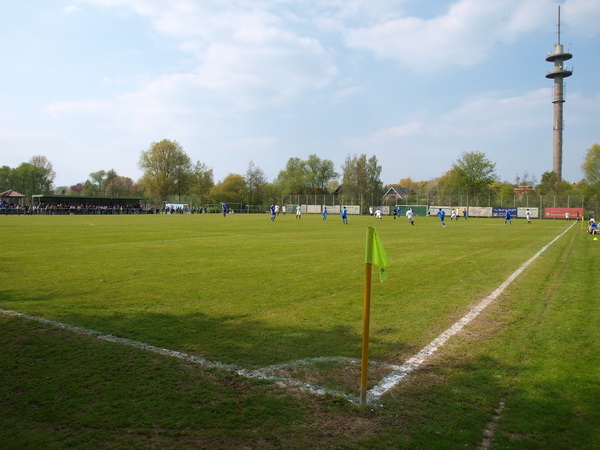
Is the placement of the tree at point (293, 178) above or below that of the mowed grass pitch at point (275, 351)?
above

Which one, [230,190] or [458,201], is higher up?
[230,190]

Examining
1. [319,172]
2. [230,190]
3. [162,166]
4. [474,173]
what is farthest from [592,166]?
[162,166]

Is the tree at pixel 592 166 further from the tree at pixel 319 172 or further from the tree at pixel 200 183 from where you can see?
the tree at pixel 200 183

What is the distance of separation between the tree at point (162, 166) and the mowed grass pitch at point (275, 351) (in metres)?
86.5

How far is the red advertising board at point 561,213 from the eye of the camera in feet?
193

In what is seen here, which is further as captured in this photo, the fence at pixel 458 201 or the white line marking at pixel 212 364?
the fence at pixel 458 201

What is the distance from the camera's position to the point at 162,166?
93875mm

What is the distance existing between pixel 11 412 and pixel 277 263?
891 centimetres

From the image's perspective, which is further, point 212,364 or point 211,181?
point 211,181

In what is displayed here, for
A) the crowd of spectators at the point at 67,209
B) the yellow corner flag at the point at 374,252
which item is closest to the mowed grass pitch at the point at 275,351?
the yellow corner flag at the point at 374,252

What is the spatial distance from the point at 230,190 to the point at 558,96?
257 ft

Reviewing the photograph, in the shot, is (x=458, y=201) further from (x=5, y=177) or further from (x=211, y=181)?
(x=5, y=177)

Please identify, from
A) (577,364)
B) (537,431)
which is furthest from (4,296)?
(577,364)

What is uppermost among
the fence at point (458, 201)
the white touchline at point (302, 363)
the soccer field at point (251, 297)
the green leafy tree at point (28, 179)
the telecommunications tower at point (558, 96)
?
the telecommunications tower at point (558, 96)
